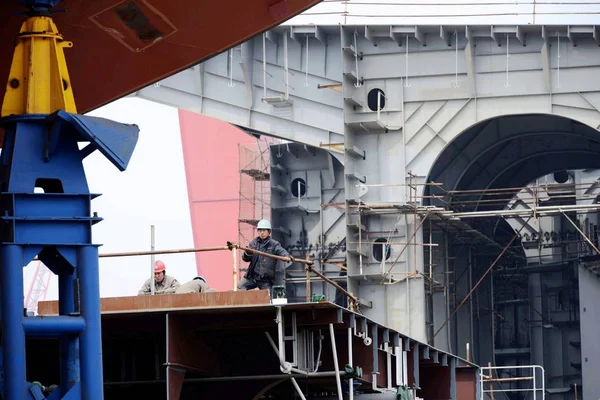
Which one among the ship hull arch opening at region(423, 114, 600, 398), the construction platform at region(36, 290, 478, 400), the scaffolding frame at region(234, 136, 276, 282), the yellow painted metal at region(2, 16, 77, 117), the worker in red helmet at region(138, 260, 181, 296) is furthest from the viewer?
the scaffolding frame at region(234, 136, 276, 282)

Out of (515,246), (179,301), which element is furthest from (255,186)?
(179,301)

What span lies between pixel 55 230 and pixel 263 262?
8.24m

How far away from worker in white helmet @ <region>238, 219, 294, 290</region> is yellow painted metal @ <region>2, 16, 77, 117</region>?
24.8 ft

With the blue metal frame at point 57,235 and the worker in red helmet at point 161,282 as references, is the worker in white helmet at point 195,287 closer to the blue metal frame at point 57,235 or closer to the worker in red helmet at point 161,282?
the worker in red helmet at point 161,282

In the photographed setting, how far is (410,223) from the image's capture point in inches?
1399

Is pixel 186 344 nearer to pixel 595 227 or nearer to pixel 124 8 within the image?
pixel 124 8

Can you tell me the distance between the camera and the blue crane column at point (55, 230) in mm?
10812

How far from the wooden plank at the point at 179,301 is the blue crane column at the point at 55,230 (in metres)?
5.53

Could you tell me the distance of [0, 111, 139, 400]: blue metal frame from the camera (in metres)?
10.8

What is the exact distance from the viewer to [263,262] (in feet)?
62.8

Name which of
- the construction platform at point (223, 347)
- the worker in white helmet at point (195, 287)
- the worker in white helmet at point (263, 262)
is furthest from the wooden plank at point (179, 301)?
the worker in white helmet at point (263, 262)

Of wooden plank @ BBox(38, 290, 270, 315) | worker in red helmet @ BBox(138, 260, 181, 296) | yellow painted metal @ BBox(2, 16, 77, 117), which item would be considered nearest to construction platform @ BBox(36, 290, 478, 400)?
wooden plank @ BBox(38, 290, 270, 315)

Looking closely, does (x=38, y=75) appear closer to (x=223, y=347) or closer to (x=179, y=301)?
(x=179, y=301)

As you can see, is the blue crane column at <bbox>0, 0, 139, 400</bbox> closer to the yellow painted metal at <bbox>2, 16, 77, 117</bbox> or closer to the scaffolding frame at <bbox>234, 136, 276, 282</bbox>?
the yellow painted metal at <bbox>2, 16, 77, 117</bbox>
